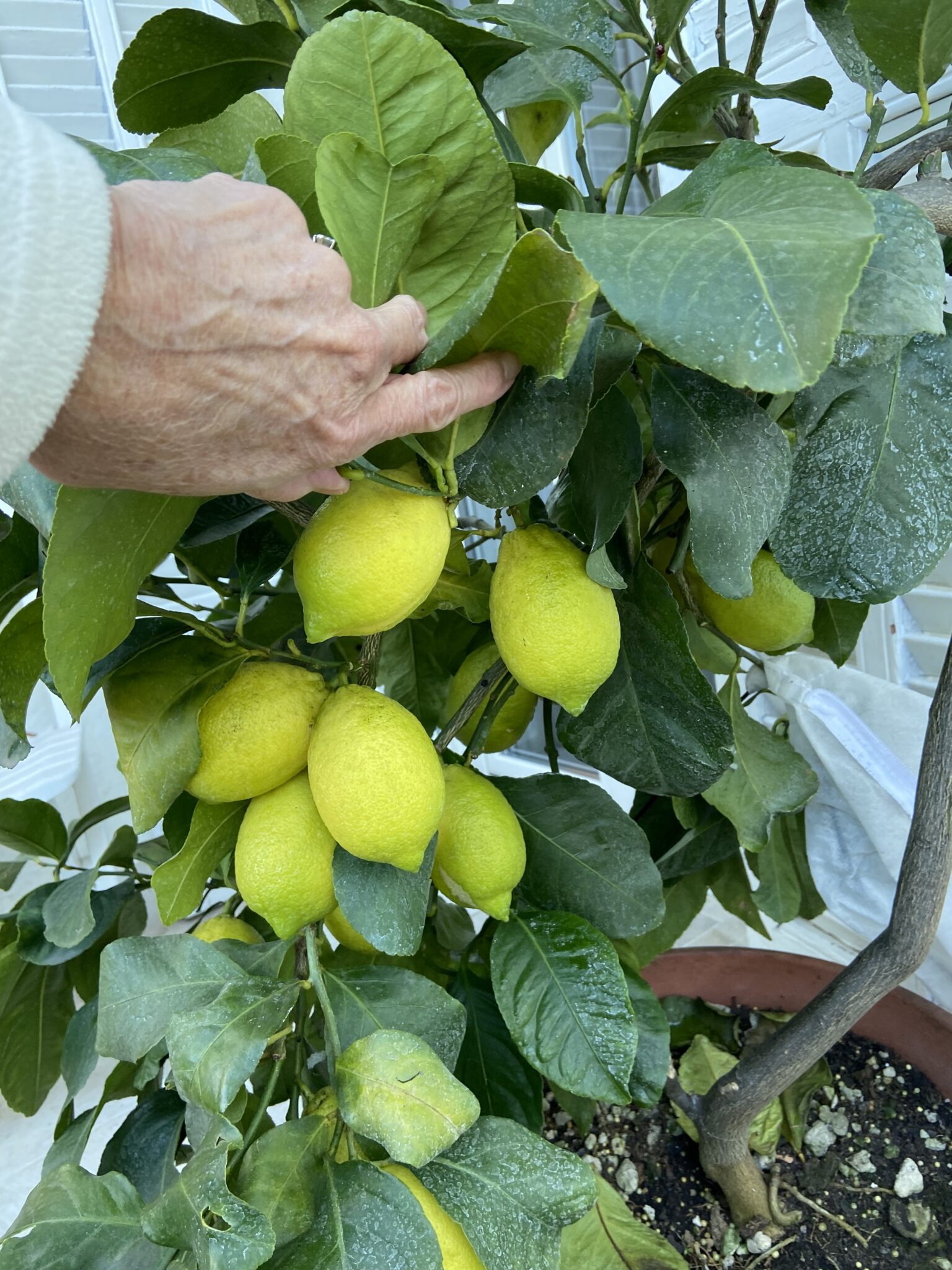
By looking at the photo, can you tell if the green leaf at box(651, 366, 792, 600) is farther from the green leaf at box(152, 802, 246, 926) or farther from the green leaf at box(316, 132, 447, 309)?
the green leaf at box(152, 802, 246, 926)

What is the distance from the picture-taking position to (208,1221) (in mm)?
339

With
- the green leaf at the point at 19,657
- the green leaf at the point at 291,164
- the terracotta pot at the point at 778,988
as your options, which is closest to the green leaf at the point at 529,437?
the green leaf at the point at 291,164

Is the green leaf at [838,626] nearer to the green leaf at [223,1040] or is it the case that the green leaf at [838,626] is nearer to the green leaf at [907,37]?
the green leaf at [907,37]

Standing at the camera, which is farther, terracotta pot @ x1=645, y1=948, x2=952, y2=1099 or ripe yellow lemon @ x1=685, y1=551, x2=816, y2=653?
terracotta pot @ x1=645, y1=948, x2=952, y2=1099

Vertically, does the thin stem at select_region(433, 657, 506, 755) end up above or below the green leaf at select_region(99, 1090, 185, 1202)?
above

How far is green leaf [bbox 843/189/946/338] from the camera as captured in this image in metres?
0.28

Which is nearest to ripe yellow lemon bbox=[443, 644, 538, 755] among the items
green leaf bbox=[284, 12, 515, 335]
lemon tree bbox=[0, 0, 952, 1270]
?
lemon tree bbox=[0, 0, 952, 1270]

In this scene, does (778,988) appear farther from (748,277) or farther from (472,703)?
(748,277)

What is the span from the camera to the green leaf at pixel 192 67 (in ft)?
1.26

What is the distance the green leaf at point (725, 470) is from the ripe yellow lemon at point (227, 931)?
1.05 feet

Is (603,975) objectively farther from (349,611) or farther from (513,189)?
(513,189)

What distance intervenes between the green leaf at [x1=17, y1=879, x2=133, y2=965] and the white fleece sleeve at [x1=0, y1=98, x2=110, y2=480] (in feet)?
1.33

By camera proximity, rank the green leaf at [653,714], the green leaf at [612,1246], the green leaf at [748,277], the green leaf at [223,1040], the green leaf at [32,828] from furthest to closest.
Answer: the green leaf at [32,828], the green leaf at [612,1246], the green leaf at [653,714], the green leaf at [223,1040], the green leaf at [748,277]

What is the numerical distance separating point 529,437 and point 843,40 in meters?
0.33
